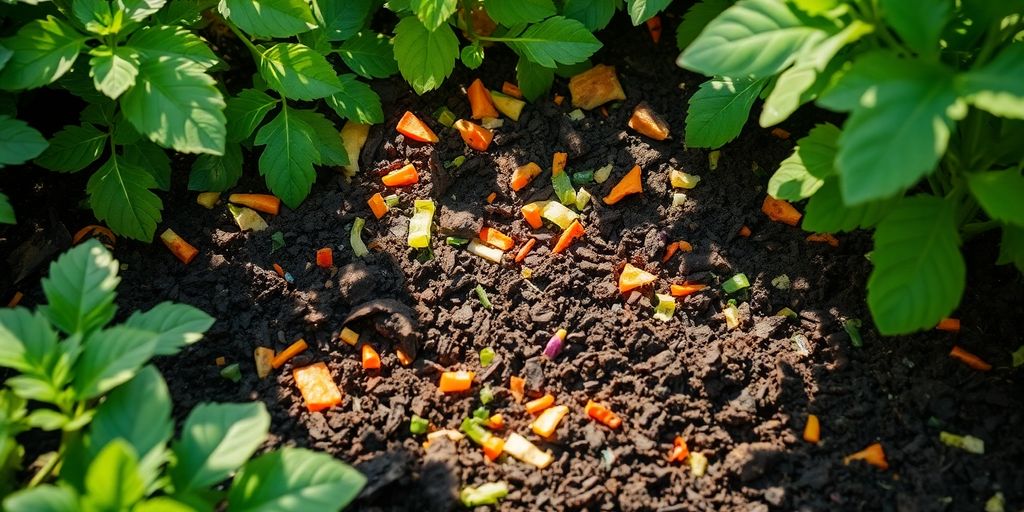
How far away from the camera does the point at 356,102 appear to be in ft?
8.59

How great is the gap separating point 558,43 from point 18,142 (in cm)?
150

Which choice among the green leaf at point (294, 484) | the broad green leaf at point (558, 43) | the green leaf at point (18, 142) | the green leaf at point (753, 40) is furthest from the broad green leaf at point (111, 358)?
the broad green leaf at point (558, 43)

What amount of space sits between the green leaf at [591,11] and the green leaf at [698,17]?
237mm

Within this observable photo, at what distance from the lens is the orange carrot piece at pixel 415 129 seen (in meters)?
2.65

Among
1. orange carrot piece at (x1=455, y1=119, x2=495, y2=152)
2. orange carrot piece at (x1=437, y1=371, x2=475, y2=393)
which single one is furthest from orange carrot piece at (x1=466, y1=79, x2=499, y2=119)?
orange carrot piece at (x1=437, y1=371, x2=475, y2=393)

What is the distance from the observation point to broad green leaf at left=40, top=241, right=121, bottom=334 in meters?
1.87

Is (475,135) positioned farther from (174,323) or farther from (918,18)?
(918,18)

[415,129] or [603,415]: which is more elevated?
[415,129]

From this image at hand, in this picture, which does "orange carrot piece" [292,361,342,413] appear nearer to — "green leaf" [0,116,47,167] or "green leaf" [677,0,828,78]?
"green leaf" [0,116,47,167]

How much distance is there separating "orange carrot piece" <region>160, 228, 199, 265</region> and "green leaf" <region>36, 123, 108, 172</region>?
0.98 feet

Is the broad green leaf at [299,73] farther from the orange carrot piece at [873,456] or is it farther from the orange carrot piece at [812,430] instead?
the orange carrot piece at [873,456]

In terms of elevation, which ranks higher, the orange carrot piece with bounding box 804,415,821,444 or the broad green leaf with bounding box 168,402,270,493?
the broad green leaf with bounding box 168,402,270,493

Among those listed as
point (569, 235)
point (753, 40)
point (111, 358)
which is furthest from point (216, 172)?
point (753, 40)

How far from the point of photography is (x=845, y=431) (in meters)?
2.06
